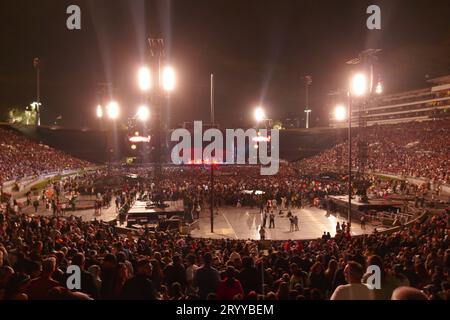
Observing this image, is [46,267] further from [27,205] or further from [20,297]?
[27,205]

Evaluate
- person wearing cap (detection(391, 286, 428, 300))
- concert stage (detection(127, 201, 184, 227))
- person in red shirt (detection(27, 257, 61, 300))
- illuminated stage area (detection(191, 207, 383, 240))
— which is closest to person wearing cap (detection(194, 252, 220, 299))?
person in red shirt (detection(27, 257, 61, 300))

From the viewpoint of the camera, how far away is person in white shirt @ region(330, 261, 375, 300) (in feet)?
14.3

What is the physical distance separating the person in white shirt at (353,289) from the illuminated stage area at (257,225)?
1614 cm

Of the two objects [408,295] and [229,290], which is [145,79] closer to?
[229,290]

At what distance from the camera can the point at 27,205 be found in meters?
29.8

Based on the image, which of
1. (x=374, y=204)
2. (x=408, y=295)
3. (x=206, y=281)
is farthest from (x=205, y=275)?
(x=374, y=204)

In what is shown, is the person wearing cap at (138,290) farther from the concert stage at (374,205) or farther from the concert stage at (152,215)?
the concert stage at (374,205)

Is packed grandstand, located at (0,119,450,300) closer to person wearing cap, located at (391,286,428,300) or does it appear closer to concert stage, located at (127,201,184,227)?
person wearing cap, located at (391,286,428,300)

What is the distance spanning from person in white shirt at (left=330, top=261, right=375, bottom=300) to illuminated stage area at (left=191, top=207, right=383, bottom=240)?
16137 millimetres

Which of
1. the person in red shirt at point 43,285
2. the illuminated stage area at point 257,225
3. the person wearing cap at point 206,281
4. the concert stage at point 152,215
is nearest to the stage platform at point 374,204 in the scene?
the illuminated stage area at point 257,225

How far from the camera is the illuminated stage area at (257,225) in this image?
21375 millimetres

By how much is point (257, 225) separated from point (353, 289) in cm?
2008

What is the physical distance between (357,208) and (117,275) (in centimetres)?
2321
